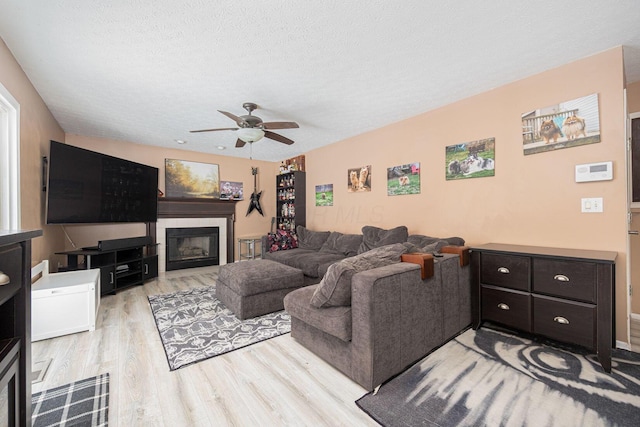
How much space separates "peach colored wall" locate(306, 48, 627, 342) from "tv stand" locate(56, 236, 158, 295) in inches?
149

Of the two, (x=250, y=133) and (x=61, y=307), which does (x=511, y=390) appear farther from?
(x=61, y=307)

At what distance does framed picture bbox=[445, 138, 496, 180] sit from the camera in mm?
2873

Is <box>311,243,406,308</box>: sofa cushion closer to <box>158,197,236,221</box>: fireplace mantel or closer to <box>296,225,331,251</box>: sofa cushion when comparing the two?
<box>296,225,331,251</box>: sofa cushion

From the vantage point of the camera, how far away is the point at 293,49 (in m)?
2.15

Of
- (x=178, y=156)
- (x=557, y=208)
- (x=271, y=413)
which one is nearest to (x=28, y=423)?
(x=271, y=413)

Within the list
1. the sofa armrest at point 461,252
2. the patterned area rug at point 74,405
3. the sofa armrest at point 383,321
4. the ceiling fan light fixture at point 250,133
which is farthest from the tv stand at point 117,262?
the sofa armrest at point 461,252

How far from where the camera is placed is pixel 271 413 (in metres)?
1.49

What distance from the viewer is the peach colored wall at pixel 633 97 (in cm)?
254

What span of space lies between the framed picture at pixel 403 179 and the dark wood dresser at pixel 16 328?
11.8 ft

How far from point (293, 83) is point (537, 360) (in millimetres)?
3215

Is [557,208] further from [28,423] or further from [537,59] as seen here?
[28,423]

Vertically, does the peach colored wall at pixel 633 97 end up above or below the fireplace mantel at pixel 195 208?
above

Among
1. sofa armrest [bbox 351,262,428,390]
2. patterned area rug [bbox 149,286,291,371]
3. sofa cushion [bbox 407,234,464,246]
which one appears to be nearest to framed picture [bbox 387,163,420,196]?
sofa cushion [bbox 407,234,464,246]

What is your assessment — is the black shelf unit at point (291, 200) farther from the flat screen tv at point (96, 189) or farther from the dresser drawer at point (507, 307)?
the dresser drawer at point (507, 307)
